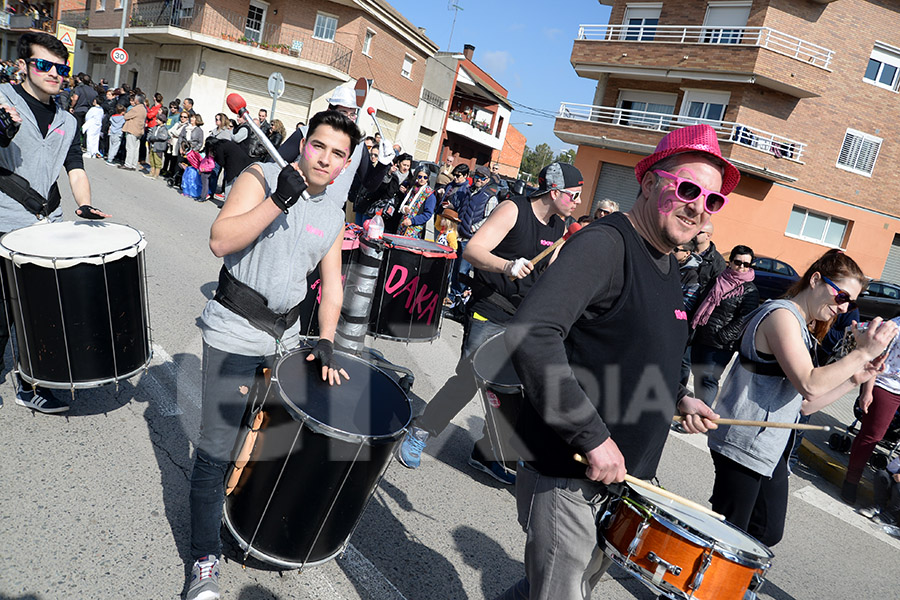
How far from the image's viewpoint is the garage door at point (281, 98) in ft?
88.8

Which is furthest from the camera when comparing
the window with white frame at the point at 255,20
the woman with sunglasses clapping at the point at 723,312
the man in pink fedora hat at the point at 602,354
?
the window with white frame at the point at 255,20

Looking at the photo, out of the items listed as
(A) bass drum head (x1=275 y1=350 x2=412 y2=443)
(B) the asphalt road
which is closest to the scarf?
(B) the asphalt road

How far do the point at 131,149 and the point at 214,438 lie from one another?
650 inches

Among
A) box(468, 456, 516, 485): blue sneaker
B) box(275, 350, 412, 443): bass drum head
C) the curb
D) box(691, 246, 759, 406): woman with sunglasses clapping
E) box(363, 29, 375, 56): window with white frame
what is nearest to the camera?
box(275, 350, 412, 443): bass drum head

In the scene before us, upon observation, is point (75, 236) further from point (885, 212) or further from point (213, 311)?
point (885, 212)

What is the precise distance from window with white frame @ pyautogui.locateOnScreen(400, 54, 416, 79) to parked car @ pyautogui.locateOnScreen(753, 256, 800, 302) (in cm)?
2098

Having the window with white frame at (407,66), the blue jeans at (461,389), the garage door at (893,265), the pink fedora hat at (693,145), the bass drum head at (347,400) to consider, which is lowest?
the blue jeans at (461,389)

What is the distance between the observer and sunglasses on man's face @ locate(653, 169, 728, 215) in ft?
6.14

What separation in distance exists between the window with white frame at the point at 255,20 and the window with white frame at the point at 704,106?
61.8ft

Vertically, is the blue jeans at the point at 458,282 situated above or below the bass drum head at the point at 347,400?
below

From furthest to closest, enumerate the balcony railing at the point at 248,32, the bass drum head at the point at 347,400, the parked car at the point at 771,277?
the balcony railing at the point at 248,32 → the parked car at the point at 771,277 → the bass drum head at the point at 347,400

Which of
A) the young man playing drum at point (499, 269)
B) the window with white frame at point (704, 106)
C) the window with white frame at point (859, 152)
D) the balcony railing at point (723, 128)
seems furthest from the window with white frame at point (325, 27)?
the young man playing drum at point (499, 269)

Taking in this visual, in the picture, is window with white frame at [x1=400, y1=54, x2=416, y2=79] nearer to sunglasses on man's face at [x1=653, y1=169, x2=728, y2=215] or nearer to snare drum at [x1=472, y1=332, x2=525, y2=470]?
snare drum at [x1=472, y1=332, x2=525, y2=470]

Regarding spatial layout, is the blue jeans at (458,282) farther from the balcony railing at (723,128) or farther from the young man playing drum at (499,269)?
the balcony railing at (723,128)
